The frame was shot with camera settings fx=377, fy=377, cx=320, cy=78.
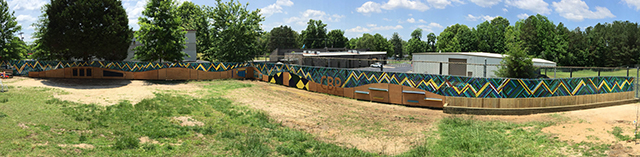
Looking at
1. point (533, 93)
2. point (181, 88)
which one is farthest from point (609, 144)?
point (181, 88)

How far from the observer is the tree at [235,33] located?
41.2 meters

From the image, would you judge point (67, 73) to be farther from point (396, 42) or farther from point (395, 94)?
point (396, 42)

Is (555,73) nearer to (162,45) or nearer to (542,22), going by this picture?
(162,45)

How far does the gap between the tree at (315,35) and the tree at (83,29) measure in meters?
96.5

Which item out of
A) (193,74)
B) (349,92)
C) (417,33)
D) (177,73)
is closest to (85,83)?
(177,73)

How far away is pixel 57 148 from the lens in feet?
36.3

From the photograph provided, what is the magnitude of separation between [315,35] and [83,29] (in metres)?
102

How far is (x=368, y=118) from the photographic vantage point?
1855cm

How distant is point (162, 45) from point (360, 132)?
2539 centimetres

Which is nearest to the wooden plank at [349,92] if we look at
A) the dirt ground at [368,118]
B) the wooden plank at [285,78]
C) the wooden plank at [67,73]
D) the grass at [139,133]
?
the dirt ground at [368,118]

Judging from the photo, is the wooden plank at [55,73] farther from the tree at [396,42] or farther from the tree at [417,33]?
the tree at [417,33]

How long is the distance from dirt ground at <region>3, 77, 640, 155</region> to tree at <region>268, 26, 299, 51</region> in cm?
11154

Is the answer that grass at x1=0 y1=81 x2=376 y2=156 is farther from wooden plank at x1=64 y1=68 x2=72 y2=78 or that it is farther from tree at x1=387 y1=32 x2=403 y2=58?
tree at x1=387 y1=32 x2=403 y2=58

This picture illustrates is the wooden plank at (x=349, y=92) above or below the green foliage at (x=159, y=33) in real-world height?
below
